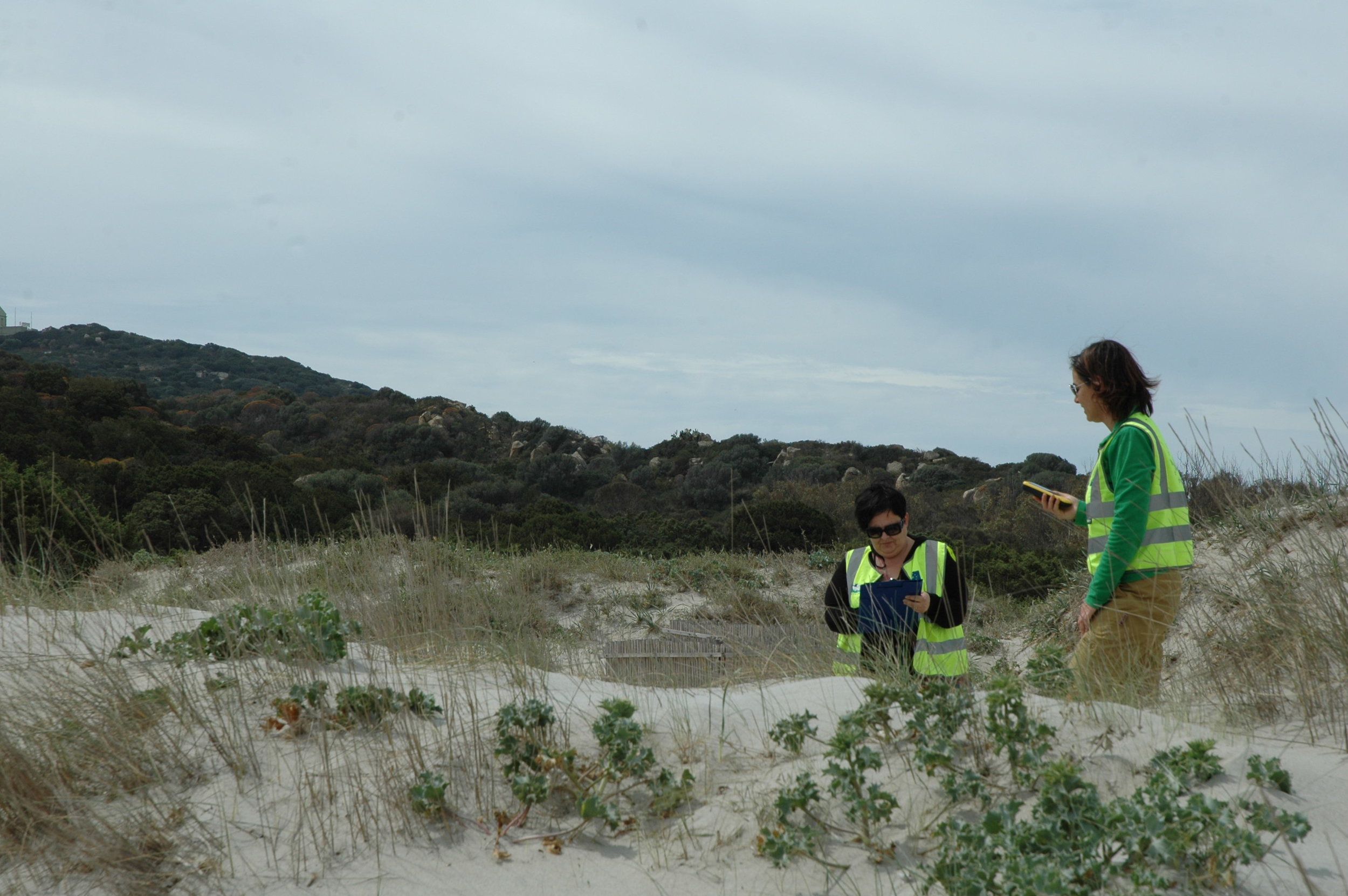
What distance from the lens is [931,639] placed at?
4172 mm

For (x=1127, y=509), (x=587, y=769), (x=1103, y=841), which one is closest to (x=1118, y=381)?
(x=1127, y=509)

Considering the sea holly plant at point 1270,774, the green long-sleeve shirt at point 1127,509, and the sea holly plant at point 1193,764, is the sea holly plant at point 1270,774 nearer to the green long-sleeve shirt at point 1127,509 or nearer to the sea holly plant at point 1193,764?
the sea holly plant at point 1193,764

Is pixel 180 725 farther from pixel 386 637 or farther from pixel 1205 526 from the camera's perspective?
pixel 1205 526

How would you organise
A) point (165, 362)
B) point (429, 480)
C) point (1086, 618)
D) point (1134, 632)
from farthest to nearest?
1. point (165, 362)
2. point (429, 480)
3. point (1086, 618)
4. point (1134, 632)

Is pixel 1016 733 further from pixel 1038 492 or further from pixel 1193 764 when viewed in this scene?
pixel 1038 492

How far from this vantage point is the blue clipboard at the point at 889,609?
421 centimetres

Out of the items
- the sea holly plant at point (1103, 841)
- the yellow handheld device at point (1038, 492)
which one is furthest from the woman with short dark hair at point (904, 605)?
the sea holly plant at point (1103, 841)

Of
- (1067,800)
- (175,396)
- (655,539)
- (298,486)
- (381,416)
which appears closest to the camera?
(1067,800)

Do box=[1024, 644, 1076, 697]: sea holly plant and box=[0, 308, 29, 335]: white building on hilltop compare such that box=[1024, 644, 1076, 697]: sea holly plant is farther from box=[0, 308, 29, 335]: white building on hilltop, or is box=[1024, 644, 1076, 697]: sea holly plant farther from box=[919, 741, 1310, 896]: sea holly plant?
box=[0, 308, 29, 335]: white building on hilltop

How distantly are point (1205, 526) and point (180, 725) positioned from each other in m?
8.44

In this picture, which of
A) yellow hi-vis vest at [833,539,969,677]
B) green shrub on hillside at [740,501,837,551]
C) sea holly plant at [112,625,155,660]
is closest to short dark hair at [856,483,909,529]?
yellow hi-vis vest at [833,539,969,677]

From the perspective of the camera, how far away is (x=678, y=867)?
292cm

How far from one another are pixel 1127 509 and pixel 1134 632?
20.2 inches

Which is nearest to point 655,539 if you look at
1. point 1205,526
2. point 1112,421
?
point 1205,526
